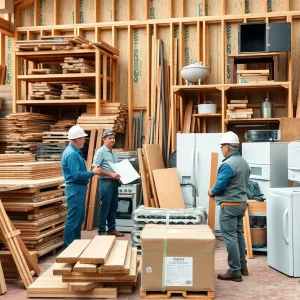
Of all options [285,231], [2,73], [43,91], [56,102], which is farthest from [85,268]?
[2,73]

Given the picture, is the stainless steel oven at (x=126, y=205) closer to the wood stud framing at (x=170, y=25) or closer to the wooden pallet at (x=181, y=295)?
the wood stud framing at (x=170, y=25)

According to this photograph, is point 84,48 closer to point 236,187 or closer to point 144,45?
point 144,45

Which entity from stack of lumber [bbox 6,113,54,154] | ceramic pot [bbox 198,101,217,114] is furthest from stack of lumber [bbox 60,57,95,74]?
ceramic pot [bbox 198,101,217,114]

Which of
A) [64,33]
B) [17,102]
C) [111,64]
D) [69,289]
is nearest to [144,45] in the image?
[111,64]

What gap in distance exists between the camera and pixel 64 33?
10.9m

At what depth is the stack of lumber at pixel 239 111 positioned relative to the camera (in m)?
9.12

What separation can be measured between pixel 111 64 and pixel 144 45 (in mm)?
786

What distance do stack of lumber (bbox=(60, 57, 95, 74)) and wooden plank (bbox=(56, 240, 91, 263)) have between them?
4734mm

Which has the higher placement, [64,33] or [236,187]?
[64,33]

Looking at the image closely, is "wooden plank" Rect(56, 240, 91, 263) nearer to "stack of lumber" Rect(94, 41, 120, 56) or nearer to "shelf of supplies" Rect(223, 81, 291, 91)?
"shelf of supplies" Rect(223, 81, 291, 91)

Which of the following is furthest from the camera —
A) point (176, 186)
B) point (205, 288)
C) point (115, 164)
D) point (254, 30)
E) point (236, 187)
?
point (254, 30)

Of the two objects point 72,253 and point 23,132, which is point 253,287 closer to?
point 72,253

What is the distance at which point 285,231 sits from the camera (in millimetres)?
6168

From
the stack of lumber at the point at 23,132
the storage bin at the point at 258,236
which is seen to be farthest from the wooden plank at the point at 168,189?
the stack of lumber at the point at 23,132
